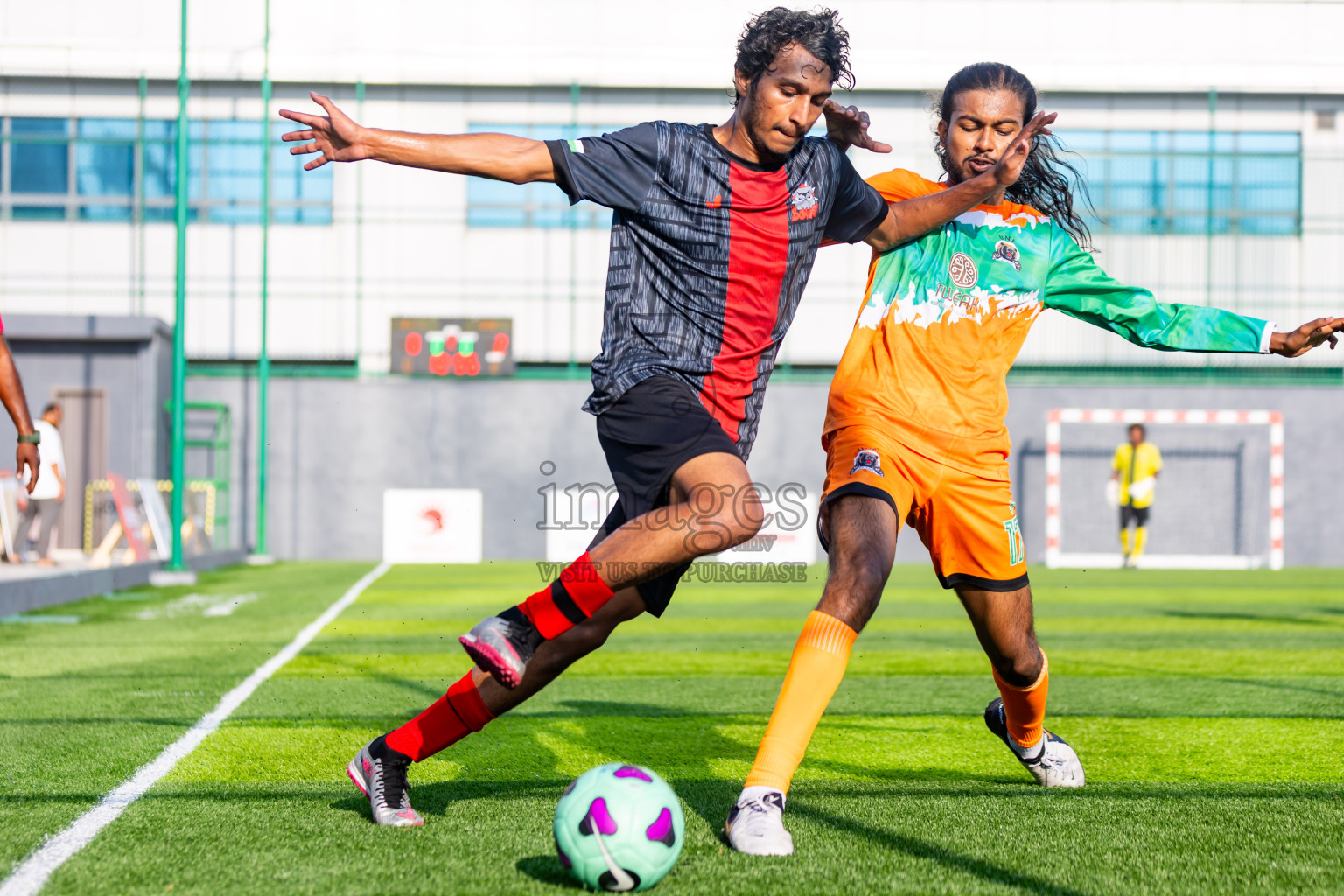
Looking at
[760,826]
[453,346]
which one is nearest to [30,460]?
[760,826]

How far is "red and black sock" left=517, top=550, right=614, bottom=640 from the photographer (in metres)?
3.03

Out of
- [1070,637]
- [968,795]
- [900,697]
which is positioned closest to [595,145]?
[968,795]

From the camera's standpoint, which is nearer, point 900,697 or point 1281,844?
point 1281,844

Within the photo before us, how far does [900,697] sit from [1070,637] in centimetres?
371

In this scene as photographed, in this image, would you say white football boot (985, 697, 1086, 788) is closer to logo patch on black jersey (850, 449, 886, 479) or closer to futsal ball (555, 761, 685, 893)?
logo patch on black jersey (850, 449, 886, 479)

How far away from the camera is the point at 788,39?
328 cm

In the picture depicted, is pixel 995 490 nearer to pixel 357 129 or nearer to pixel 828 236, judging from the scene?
pixel 828 236

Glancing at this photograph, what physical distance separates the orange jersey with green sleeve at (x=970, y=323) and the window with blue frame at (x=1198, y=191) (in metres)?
21.2

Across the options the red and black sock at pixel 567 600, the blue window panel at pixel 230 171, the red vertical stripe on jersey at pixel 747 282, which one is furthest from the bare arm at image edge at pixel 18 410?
the blue window panel at pixel 230 171

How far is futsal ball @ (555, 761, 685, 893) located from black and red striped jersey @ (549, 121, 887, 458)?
3.23ft

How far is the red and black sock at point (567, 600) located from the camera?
119 inches

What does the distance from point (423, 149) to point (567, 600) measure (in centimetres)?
114

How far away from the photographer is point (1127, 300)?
402 cm

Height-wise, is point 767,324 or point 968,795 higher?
point 767,324
